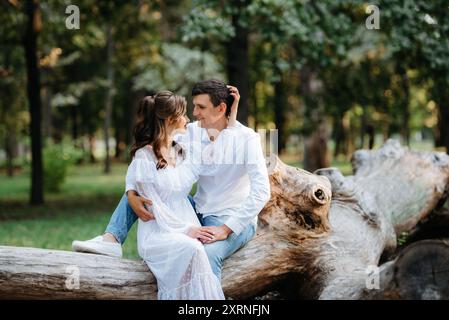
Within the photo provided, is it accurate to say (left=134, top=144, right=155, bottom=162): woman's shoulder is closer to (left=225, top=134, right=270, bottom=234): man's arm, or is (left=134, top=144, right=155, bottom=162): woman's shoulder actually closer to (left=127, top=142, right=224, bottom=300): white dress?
(left=127, top=142, right=224, bottom=300): white dress

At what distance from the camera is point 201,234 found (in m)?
4.90

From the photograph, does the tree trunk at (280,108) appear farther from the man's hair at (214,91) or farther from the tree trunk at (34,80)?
the man's hair at (214,91)

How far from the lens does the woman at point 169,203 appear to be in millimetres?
4730

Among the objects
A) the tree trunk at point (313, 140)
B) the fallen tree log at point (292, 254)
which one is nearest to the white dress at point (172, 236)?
the fallen tree log at point (292, 254)

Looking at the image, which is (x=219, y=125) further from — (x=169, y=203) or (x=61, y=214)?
(x=61, y=214)

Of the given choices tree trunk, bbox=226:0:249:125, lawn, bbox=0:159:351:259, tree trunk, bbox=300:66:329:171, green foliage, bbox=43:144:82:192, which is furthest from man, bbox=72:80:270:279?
green foliage, bbox=43:144:82:192

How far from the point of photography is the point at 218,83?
4961 mm

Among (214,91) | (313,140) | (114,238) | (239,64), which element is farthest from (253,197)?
(313,140)

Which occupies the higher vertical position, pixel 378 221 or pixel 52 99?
pixel 52 99
